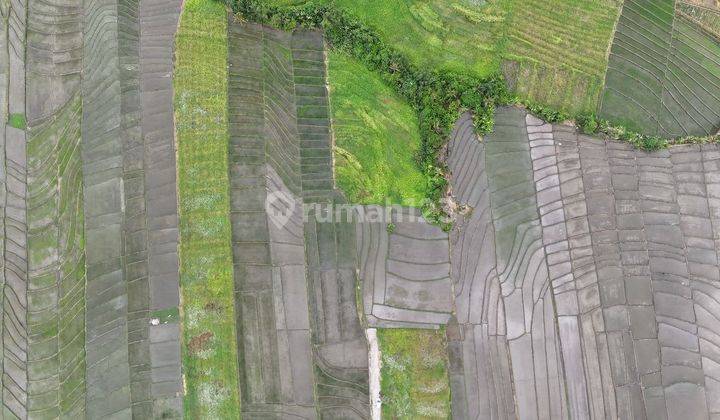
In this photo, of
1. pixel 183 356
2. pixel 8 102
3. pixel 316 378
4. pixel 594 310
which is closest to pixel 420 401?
pixel 316 378

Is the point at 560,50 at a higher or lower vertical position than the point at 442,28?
lower

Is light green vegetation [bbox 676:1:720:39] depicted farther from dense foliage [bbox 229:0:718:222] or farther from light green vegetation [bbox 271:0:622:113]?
dense foliage [bbox 229:0:718:222]

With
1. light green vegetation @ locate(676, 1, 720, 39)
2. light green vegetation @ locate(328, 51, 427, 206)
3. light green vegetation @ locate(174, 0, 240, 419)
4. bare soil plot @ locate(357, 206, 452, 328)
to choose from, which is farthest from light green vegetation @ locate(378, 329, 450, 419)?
light green vegetation @ locate(676, 1, 720, 39)

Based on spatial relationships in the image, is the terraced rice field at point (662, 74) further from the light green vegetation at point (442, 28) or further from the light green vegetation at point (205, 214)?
the light green vegetation at point (205, 214)

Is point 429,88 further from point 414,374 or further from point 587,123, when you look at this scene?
point 414,374

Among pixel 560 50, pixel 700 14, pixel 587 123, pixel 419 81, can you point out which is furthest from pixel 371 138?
pixel 700 14

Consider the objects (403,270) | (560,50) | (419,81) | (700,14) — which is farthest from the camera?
(700,14)

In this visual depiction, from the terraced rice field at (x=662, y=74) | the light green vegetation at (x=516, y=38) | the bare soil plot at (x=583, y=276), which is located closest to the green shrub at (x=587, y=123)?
the bare soil plot at (x=583, y=276)
